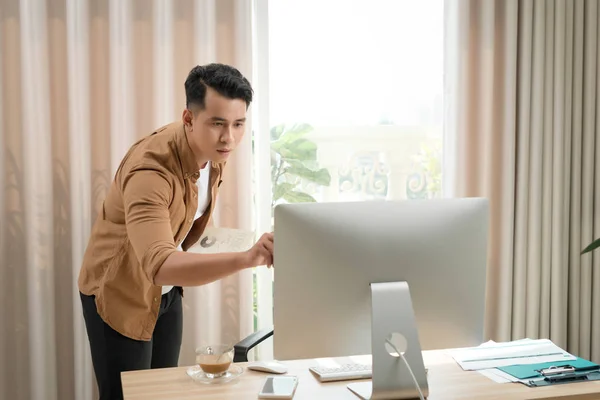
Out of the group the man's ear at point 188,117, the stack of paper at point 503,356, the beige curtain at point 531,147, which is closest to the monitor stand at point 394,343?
the stack of paper at point 503,356

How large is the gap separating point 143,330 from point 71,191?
1014 millimetres

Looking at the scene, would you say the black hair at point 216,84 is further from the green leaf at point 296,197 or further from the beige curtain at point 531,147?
the beige curtain at point 531,147

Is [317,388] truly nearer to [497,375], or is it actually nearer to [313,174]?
[497,375]

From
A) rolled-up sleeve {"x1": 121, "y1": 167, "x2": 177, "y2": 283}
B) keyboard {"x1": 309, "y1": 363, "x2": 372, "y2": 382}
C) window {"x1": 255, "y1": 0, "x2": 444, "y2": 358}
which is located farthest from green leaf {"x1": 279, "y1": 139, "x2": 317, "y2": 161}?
keyboard {"x1": 309, "y1": 363, "x2": 372, "y2": 382}

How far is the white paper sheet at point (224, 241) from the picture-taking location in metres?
2.37

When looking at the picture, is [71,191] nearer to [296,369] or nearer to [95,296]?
[95,296]

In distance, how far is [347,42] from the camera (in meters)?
3.47

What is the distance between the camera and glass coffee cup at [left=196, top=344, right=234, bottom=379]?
1.93 meters

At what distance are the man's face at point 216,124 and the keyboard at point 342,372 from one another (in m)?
0.73

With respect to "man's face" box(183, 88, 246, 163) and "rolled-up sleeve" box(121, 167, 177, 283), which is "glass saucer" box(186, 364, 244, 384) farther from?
"man's face" box(183, 88, 246, 163)

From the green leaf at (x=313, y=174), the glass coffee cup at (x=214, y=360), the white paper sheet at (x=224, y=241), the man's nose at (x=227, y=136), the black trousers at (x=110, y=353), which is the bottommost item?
the black trousers at (x=110, y=353)

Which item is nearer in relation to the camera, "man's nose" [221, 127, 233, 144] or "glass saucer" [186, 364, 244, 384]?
"glass saucer" [186, 364, 244, 384]

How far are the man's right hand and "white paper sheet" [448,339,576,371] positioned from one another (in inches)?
27.3

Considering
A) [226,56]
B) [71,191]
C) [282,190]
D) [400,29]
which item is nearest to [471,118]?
[400,29]
